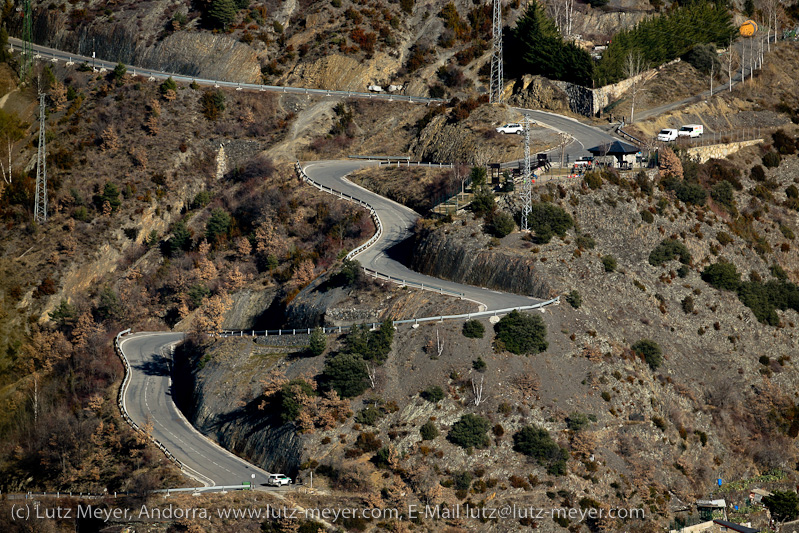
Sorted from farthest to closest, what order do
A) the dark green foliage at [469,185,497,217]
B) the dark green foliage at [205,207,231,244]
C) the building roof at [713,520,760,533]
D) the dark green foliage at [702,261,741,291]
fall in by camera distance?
the dark green foliage at [205,207,231,244]
the dark green foliage at [702,261,741,291]
the dark green foliage at [469,185,497,217]
the building roof at [713,520,760,533]

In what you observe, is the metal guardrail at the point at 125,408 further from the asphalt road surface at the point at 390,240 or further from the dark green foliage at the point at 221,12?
the dark green foliage at the point at 221,12

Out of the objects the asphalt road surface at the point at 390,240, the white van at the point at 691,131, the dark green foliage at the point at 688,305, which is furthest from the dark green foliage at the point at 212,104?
the dark green foliage at the point at 688,305

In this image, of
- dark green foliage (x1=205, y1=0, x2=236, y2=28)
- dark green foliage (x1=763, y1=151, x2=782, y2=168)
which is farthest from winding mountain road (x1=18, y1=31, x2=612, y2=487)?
dark green foliage (x1=205, y1=0, x2=236, y2=28)

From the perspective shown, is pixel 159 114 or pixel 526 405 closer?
pixel 526 405

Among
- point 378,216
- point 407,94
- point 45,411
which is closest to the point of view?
point 45,411

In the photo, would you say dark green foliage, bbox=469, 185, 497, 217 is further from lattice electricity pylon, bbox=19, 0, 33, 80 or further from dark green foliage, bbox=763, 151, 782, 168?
lattice electricity pylon, bbox=19, 0, 33, 80

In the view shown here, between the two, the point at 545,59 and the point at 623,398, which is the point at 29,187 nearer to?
the point at 545,59

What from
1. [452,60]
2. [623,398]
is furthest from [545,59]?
[623,398]
